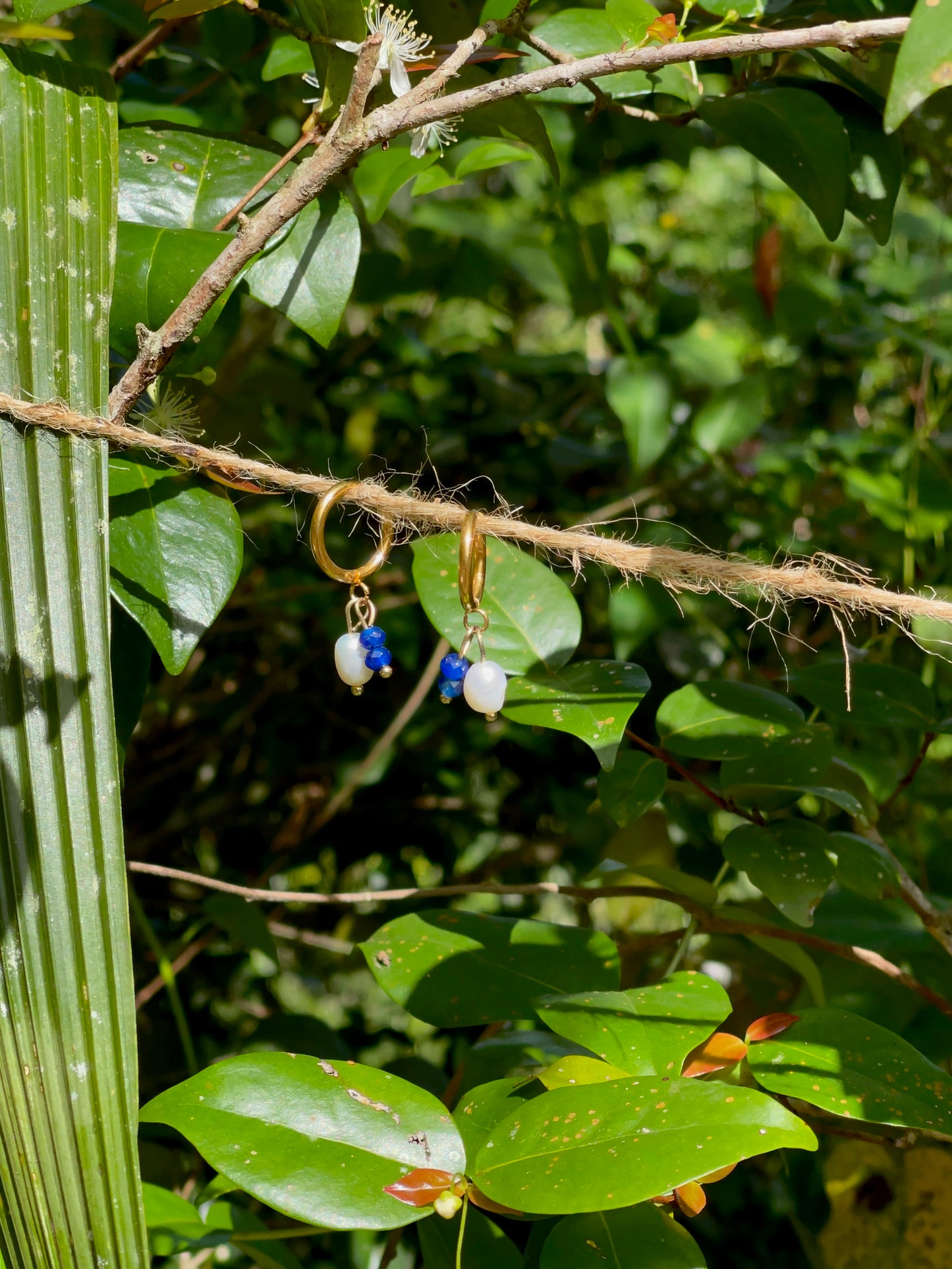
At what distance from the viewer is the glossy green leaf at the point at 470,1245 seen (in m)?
0.37

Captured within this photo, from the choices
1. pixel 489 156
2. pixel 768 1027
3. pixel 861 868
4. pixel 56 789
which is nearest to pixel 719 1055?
pixel 768 1027

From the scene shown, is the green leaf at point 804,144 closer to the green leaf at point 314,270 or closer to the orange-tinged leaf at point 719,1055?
the green leaf at point 314,270

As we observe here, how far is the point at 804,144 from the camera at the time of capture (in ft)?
1.46

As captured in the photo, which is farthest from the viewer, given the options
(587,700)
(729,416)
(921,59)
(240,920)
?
(729,416)

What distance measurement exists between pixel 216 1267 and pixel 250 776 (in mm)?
443

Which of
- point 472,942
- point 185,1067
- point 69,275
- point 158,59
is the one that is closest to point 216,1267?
point 185,1067

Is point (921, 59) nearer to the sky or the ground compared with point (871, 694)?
nearer to the sky

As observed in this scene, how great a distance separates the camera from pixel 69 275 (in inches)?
13.1

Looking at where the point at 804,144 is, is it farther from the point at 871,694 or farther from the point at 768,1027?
the point at 768,1027

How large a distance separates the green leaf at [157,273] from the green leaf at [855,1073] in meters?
0.33

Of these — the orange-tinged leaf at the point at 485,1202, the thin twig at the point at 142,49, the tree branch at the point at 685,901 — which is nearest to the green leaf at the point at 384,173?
the thin twig at the point at 142,49

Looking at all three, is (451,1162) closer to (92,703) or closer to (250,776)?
(92,703)

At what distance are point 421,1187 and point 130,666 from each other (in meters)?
0.21

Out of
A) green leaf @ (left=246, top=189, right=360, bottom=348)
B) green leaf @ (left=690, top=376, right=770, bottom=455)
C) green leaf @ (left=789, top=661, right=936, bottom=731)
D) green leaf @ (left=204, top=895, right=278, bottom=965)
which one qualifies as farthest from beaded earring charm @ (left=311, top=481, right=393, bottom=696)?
green leaf @ (left=690, top=376, right=770, bottom=455)
